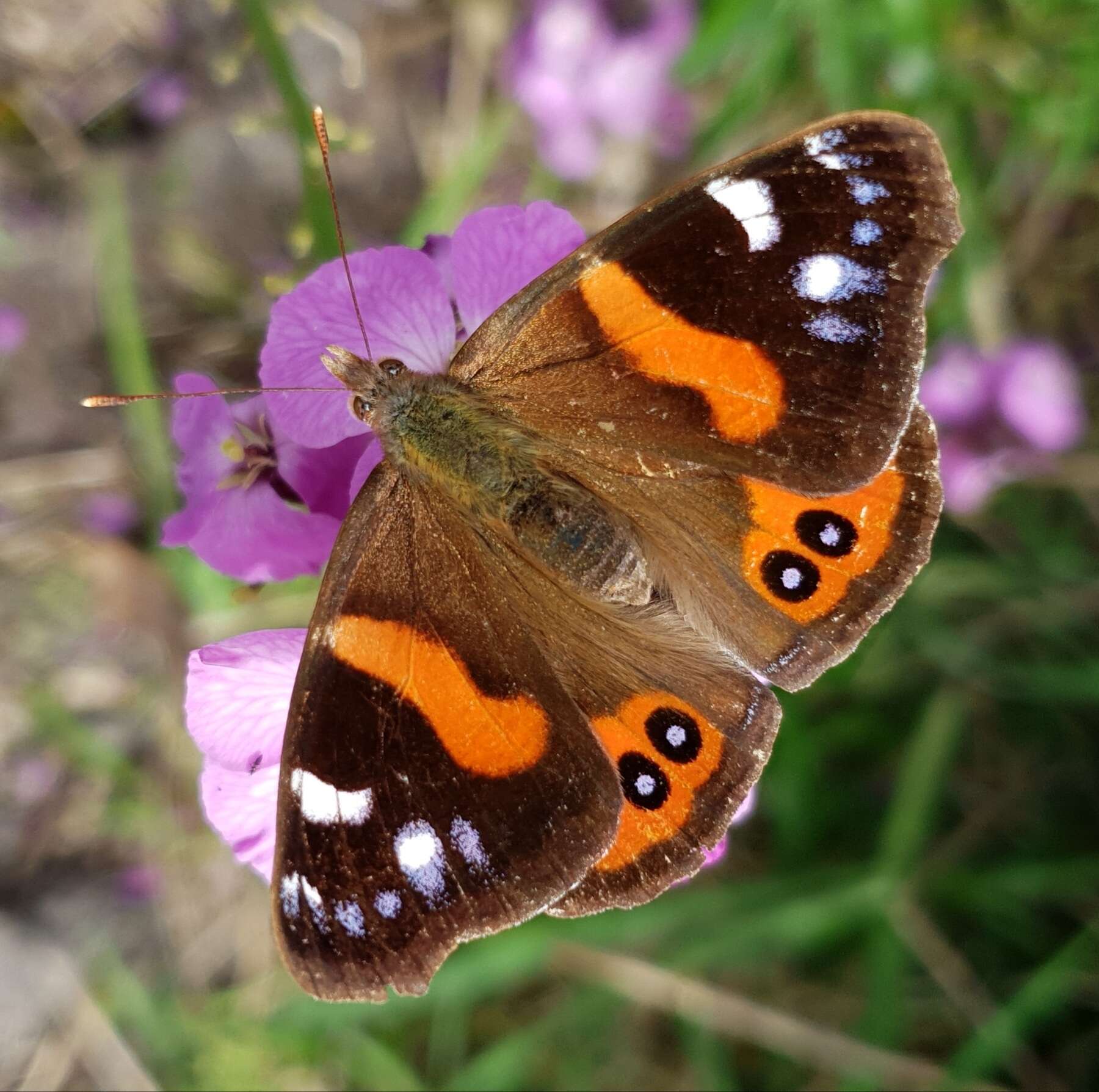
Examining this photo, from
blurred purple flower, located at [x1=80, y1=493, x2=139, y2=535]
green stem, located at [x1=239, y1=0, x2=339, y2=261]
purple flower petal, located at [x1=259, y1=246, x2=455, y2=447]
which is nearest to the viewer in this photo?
purple flower petal, located at [x1=259, y1=246, x2=455, y2=447]

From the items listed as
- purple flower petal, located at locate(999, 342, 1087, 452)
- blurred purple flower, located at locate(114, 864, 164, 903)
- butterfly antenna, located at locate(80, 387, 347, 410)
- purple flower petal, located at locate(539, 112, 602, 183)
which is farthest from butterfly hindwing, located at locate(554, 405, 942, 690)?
blurred purple flower, located at locate(114, 864, 164, 903)

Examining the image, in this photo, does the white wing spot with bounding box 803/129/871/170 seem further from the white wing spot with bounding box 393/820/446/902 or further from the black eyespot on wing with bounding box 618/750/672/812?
the white wing spot with bounding box 393/820/446/902

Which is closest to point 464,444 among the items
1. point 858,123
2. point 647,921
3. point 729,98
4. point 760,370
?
point 760,370

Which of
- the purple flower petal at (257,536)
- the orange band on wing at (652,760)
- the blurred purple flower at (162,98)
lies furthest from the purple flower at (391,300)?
the blurred purple flower at (162,98)

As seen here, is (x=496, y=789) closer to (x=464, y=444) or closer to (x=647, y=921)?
(x=464, y=444)

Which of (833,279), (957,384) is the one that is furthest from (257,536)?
(957,384)

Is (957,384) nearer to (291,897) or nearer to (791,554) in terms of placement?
(791,554)
